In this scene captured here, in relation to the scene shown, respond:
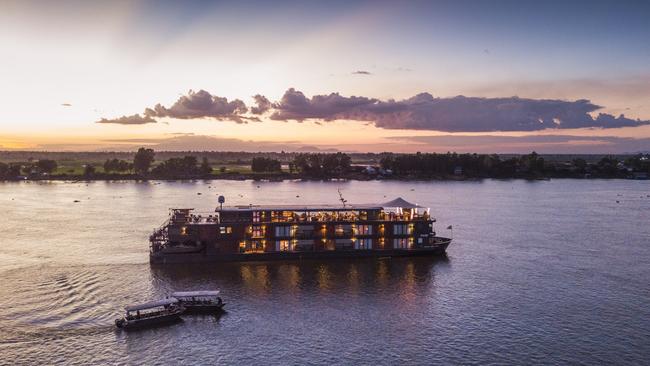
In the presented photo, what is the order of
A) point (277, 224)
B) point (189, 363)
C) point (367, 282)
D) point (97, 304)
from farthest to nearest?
point (277, 224) → point (367, 282) → point (97, 304) → point (189, 363)

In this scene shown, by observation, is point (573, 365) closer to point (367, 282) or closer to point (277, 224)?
point (367, 282)

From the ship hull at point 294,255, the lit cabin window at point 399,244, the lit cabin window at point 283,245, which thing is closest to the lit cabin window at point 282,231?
the lit cabin window at point 283,245

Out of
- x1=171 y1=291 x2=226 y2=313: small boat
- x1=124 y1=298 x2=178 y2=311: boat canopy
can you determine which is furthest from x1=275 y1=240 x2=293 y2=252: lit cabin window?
x1=124 y1=298 x2=178 y2=311: boat canopy

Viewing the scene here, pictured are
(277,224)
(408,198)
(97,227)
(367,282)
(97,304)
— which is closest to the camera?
(97,304)

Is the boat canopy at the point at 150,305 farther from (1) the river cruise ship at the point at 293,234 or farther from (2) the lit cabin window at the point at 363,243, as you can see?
(2) the lit cabin window at the point at 363,243

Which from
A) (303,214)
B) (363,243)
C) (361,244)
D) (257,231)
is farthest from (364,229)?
(257,231)

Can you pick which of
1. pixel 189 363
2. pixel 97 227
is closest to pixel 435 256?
pixel 189 363
